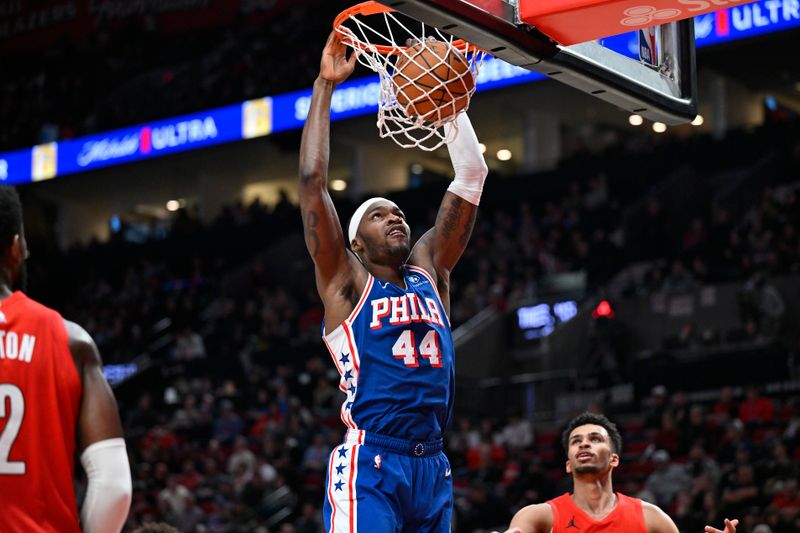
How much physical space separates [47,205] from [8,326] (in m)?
28.4

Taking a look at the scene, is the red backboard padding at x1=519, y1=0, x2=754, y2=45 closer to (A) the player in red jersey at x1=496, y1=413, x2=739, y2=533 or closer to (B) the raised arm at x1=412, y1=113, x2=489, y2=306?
(B) the raised arm at x1=412, y1=113, x2=489, y2=306

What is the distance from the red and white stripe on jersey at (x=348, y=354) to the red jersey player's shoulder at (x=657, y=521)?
1.91 metres

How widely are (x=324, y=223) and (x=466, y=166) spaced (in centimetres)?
86

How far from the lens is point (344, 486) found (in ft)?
15.5

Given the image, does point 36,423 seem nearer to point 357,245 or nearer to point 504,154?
point 357,245

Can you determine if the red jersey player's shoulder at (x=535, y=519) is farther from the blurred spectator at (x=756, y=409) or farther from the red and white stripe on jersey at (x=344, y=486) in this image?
the blurred spectator at (x=756, y=409)

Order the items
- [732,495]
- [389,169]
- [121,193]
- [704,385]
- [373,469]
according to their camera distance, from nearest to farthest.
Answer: [373,469] < [732,495] < [704,385] < [389,169] < [121,193]

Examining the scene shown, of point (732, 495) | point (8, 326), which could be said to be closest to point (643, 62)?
point (8, 326)

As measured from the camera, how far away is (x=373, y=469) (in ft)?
15.4

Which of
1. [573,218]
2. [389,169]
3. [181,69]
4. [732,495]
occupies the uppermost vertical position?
[181,69]

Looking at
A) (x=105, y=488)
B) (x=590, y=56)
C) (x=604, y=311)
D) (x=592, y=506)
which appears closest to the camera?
(x=105, y=488)

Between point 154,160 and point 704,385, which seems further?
point 154,160

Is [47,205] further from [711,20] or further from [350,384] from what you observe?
[350,384]

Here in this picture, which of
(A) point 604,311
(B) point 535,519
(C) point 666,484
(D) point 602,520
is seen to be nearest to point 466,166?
(B) point 535,519
